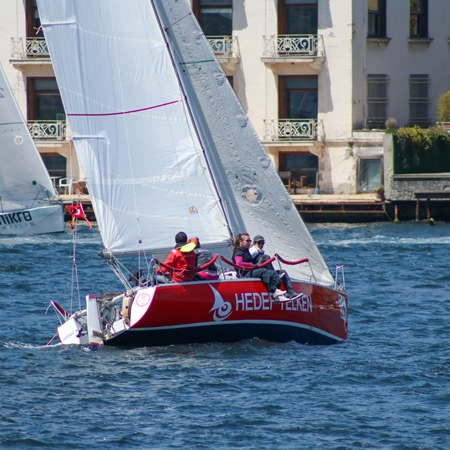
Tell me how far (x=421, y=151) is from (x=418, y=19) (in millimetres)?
7044

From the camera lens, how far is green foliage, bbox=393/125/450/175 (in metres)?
A: 37.7

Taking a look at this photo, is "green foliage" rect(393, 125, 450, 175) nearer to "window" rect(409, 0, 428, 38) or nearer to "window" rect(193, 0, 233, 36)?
"window" rect(409, 0, 428, 38)

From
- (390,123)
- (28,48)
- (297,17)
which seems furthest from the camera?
(28,48)

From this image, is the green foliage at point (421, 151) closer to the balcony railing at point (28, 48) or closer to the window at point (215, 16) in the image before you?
the window at point (215, 16)

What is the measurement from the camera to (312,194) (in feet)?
131

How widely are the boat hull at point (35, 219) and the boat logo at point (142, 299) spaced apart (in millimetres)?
17064

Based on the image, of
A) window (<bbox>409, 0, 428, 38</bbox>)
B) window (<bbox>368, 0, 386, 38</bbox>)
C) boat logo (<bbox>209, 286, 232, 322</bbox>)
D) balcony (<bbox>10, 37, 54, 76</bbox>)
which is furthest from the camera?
window (<bbox>409, 0, 428, 38</bbox>)

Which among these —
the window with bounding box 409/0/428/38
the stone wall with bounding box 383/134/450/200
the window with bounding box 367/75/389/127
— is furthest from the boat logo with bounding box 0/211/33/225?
the window with bounding box 409/0/428/38

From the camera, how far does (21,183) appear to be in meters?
30.3

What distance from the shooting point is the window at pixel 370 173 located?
132 ft

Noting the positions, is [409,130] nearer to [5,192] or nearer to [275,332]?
[5,192]

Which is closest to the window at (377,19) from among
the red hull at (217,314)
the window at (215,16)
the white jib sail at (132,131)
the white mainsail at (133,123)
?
the window at (215,16)

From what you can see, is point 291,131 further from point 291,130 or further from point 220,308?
point 220,308

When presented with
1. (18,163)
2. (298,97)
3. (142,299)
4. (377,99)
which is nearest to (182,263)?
(142,299)
